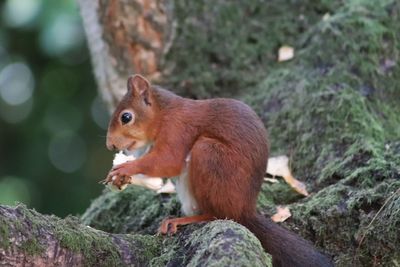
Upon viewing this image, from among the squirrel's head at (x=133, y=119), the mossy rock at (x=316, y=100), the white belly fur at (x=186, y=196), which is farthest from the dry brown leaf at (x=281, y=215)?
the squirrel's head at (x=133, y=119)

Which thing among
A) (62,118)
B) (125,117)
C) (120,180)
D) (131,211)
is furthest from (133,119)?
(62,118)

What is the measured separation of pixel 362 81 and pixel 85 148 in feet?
10.4

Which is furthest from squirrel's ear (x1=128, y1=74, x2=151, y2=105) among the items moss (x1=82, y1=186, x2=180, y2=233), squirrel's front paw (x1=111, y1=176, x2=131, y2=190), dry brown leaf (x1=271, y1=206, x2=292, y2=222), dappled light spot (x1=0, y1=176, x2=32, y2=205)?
dappled light spot (x1=0, y1=176, x2=32, y2=205)

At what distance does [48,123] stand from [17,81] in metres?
0.63

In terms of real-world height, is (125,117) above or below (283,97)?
above

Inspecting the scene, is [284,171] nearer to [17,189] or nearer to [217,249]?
[217,249]

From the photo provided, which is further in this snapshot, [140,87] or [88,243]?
[140,87]

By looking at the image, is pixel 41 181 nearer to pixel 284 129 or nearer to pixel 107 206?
pixel 107 206

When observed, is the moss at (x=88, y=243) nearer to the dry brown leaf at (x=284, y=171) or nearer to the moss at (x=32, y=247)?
the moss at (x=32, y=247)

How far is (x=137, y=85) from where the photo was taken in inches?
120

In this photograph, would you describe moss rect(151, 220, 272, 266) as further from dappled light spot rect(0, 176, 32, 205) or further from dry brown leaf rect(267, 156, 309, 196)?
dappled light spot rect(0, 176, 32, 205)

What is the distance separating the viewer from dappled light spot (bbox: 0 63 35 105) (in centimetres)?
624

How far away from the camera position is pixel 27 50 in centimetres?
617

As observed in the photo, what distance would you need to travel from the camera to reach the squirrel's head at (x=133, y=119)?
9.90ft
